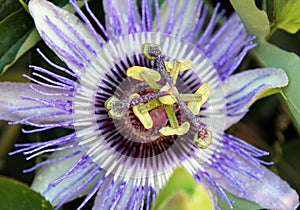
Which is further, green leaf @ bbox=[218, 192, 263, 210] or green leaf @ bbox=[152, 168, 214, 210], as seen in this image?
green leaf @ bbox=[218, 192, 263, 210]

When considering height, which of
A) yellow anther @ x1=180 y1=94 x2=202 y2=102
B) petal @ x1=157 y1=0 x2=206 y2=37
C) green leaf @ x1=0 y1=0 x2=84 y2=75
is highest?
green leaf @ x1=0 y1=0 x2=84 y2=75

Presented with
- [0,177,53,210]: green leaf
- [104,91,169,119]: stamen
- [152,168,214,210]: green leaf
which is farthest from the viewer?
[104,91,169,119]: stamen

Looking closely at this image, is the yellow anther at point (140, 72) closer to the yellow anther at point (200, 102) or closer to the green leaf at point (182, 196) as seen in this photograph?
the yellow anther at point (200, 102)

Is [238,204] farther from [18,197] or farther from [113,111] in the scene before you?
[18,197]

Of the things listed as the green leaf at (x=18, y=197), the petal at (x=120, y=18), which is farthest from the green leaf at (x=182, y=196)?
the petal at (x=120, y=18)

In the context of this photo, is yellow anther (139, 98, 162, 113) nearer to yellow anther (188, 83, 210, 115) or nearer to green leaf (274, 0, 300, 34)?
yellow anther (188, 83, 210, 115)

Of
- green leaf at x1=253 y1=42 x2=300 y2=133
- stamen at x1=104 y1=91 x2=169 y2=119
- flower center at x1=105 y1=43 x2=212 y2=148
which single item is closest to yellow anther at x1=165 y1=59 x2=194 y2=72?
flower center at x1=105 y1=43 x2=212 y2=148

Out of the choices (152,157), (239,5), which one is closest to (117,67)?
(152,157)
